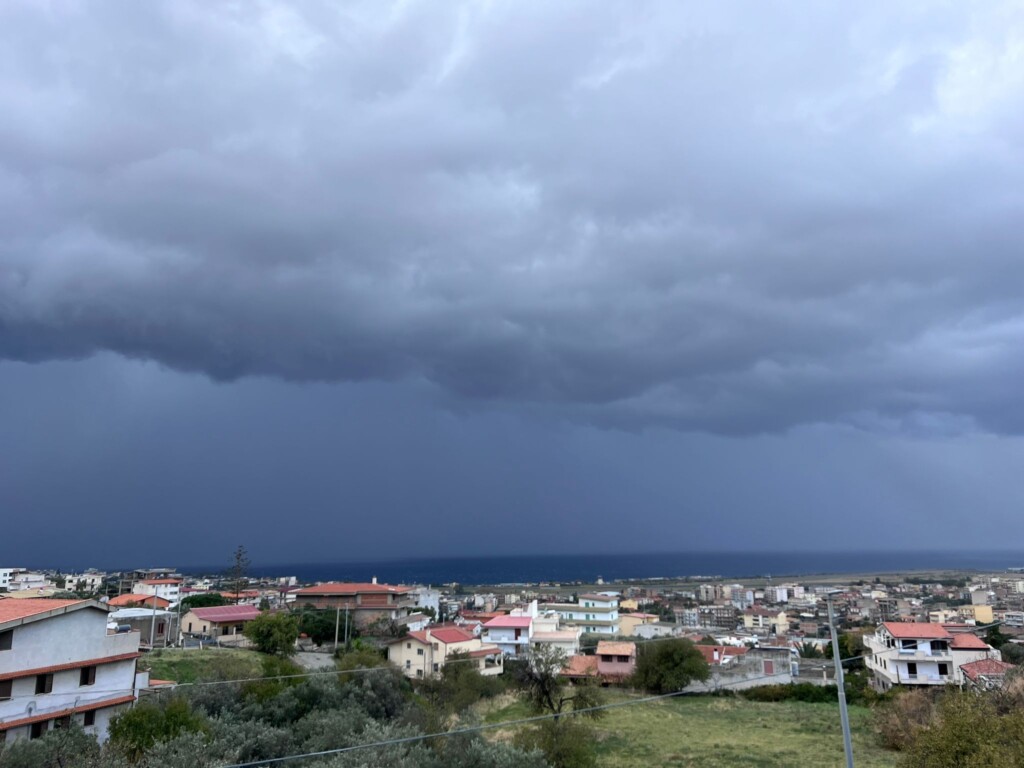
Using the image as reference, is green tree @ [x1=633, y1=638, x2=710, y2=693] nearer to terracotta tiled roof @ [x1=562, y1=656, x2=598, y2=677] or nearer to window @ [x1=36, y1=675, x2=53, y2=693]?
terracotta tiled roof @ [x1=562, y1=656, x2=598, y2=677]

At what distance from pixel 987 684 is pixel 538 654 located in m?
27.3

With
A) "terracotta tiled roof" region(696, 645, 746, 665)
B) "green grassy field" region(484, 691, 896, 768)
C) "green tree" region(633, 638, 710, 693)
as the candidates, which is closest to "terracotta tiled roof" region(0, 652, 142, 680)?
"green grassy field" region(484, 691, 896, 768)

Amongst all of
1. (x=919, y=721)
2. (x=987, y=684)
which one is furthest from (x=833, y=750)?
(x=987, y=684)

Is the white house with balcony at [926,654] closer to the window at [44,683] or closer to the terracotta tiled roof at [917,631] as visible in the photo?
the terracotta tiled roof at [917,631]

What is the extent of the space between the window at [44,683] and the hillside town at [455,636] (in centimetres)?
5

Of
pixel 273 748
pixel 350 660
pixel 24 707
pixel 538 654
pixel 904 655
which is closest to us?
pixel 273 748

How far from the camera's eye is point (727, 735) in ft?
128

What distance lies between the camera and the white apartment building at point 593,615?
98250 mm

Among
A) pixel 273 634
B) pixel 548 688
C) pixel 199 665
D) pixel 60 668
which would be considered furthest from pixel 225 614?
pixel 60 668

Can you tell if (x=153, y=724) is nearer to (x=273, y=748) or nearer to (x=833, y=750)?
(x=273, y=748)

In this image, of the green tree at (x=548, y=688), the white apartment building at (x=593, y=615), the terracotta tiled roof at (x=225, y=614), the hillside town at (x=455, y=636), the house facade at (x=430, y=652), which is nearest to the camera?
the hillside town at (x=455, y=636)

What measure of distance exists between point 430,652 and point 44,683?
114 ft

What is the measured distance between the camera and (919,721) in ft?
114

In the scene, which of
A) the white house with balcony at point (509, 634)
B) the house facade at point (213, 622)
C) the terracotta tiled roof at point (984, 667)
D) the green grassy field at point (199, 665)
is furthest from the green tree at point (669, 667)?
the house facade at point (213, 622)
